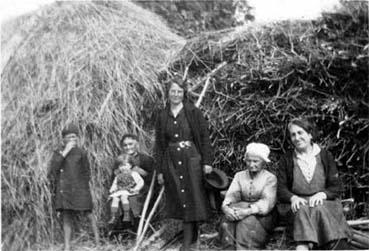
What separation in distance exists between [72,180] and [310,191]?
247cm

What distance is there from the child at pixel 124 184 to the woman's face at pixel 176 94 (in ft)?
2.96

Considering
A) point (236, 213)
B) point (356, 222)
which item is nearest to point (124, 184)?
point (236, 213)

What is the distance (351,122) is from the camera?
5.19 m

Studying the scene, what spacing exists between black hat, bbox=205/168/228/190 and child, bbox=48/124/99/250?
1332 millimetres

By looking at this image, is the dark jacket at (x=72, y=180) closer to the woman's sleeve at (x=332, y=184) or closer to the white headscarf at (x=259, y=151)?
the white headscarf at (x=259, y=151)

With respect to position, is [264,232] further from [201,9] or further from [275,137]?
[201,9]

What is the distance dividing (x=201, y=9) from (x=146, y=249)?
642cm

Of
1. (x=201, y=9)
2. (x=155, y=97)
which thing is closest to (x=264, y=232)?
(x=155, y=97)

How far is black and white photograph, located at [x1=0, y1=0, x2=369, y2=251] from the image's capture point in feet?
15.9

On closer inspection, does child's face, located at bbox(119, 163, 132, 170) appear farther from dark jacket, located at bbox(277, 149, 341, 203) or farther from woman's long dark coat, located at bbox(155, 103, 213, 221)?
dark jacket, located at bbox(277, 149, 341, 203)

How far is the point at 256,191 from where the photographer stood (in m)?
4.91

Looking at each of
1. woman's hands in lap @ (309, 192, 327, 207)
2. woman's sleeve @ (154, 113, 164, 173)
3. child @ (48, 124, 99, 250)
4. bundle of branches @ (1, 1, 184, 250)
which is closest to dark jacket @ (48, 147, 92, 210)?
child @ (48, 124, 99, 250)

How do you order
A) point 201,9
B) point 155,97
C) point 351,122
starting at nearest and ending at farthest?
1. point 351,122
2. point 155,97
3. point 201,9

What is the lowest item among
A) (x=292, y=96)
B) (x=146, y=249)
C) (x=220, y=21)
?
(x=146, y=249)
